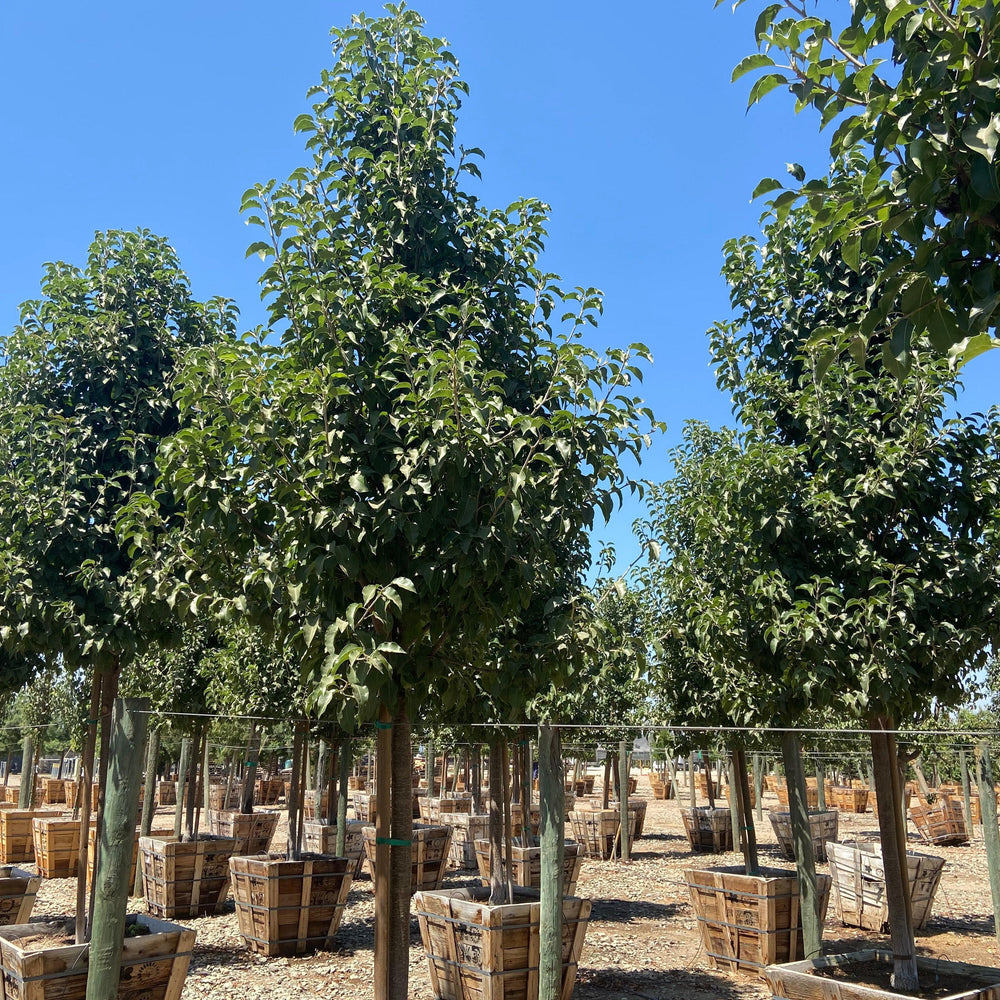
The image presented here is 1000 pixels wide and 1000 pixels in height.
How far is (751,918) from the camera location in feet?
29.5

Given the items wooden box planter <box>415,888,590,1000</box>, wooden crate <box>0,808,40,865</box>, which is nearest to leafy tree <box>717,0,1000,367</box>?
wooden box planter <box>415,888,590,1000</box>

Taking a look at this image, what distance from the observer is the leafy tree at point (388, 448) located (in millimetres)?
4547

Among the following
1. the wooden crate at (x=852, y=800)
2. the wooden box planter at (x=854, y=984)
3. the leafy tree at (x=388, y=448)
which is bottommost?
the wooden crate at (x=852, y=800)

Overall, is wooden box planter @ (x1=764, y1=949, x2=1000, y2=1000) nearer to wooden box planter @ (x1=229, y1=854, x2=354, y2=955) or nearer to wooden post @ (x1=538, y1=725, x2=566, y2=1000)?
wooden post @ (x1=538, y1=725, x2=566, y2=1000)

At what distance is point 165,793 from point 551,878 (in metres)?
38.3

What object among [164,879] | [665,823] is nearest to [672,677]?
Result: [164,879]

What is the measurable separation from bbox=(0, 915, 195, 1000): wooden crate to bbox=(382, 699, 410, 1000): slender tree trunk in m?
2.16

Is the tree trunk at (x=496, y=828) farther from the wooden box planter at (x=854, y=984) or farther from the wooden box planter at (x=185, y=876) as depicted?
the wooden box planter at (x=185, y=876)

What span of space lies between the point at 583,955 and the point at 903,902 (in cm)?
449

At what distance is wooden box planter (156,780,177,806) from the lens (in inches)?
1372

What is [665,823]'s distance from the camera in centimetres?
3109

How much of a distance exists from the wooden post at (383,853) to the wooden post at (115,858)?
1.57m

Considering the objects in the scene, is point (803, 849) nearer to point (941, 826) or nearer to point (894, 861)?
point (894, 861)

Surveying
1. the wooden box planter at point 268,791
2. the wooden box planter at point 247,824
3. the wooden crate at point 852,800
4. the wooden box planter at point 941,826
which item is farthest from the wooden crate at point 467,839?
the wooden crate at point 852,800
